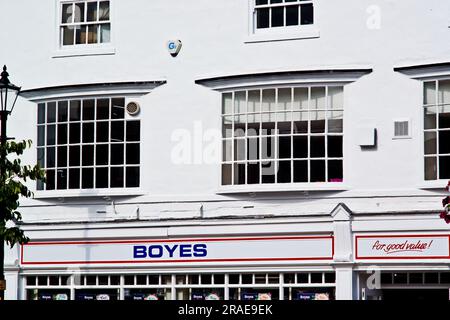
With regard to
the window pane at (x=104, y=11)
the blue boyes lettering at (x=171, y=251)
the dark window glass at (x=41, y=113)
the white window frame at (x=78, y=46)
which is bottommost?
the blue boyes lettering at (x=171, y=251)

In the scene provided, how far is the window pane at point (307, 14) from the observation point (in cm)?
2061

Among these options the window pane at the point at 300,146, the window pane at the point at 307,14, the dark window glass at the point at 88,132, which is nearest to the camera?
the window pane at the point at 300,146

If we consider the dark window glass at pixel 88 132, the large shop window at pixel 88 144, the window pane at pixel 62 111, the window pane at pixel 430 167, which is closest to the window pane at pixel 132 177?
the large shop window at pixel 88 144

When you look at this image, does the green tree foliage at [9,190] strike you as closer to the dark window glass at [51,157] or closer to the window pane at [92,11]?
the dark window glass at [51,157]

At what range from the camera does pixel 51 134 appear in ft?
72.5

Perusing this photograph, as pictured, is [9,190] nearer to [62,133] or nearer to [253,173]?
[62,133]

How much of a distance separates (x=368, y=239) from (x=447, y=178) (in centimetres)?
186

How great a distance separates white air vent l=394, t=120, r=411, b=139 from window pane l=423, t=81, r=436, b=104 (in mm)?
552

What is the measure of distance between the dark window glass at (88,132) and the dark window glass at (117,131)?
46cm

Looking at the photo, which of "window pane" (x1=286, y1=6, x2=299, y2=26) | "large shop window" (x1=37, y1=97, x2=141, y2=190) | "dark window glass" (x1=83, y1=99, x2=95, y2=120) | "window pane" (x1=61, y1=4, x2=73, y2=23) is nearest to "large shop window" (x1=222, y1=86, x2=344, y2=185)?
"window pane" (x1=286, y1=6, x2=299, y2=26)

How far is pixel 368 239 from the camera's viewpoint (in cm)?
1972

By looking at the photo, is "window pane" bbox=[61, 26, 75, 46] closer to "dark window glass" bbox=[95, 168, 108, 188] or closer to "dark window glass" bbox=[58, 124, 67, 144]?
"dark window glass" bbox=[58, 124, 67, 144]

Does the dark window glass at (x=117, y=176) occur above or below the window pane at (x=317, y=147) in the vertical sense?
below

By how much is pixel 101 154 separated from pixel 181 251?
2634 millimetres
